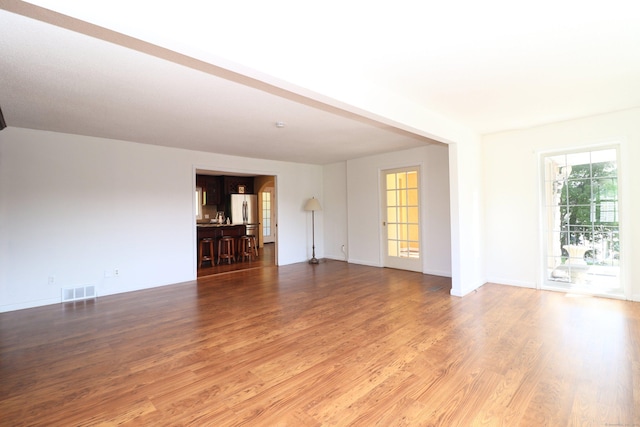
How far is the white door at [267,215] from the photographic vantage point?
11.1 metres

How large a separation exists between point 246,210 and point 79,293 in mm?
5593

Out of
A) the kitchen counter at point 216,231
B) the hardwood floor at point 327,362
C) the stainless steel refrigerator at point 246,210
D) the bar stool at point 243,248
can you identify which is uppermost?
the stainless steel refrigerator at point 246,210

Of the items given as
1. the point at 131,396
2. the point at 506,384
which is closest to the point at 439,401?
the point at 506,384

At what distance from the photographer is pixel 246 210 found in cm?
989

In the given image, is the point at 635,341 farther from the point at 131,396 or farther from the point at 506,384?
the point at 131,396

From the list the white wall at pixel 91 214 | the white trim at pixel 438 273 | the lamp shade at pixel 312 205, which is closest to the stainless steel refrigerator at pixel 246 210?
the lamp shade at pixel 312 205

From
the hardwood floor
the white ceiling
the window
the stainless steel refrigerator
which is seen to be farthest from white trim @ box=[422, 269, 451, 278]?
the stainless steel refrigerator

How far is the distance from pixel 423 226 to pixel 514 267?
1.63 m

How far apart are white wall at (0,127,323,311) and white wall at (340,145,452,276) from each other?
9.44ft

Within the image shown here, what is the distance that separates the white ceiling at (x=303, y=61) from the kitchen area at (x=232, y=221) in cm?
379

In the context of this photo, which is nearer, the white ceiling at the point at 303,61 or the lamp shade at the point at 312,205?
the white ceiling at the point at 303,61

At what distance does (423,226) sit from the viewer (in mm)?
5938

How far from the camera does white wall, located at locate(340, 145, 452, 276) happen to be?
5.68 meters

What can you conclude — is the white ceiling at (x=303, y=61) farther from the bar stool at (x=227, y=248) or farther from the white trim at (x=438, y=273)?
the bar stool at (x=227, y=248)
